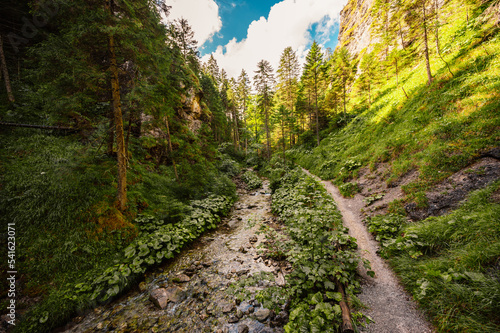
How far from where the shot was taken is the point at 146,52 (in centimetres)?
710

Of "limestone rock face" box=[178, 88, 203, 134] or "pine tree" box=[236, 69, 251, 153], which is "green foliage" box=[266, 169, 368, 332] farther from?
"pine tree" box=[236, 69, 251, 153]

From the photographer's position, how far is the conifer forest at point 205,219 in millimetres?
3791

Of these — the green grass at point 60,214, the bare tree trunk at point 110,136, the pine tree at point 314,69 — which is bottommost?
the green grass at point 60,214

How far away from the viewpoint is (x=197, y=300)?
17.1 feet

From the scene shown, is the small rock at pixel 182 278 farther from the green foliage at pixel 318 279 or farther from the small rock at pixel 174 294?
the green foliage at pixel 318 279

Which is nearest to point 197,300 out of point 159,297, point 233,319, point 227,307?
point 227,307

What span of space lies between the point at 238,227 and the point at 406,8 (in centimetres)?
2082

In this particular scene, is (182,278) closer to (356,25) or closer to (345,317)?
(345,317)

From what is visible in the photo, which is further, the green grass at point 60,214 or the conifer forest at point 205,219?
the green grass at point 60,214

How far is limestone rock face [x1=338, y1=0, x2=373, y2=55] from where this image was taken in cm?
3425

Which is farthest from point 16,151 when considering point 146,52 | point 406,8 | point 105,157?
point 406,8

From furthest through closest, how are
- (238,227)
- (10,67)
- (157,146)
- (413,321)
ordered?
(157,146), (10,67), (238,227), (413,321)

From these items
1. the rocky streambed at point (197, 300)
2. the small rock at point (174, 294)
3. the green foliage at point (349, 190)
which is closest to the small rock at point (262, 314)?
the rocky streambed at point (197, 300)

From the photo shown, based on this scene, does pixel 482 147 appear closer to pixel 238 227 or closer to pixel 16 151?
pixel 238 227
